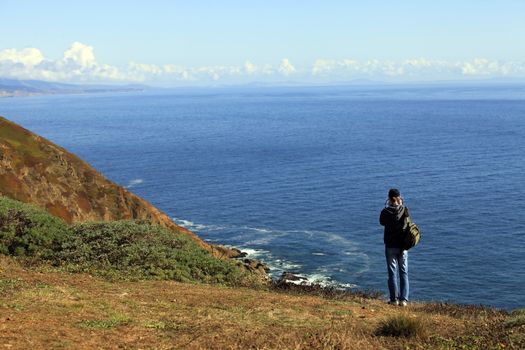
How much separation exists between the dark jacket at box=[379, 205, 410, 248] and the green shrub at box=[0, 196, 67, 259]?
12.5m

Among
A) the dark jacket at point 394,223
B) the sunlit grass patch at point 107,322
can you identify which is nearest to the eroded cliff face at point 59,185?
the dark jacket at point 394,223

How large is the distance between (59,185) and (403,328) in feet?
125

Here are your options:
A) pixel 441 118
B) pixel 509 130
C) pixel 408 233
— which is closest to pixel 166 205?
pixel 408 233

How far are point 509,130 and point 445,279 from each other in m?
114

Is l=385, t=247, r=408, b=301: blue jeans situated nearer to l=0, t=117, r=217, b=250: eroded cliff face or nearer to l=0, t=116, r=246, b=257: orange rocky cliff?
l=0, t=116, r=246, b=257: orange rocky cliff

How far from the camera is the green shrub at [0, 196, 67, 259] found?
20.5m

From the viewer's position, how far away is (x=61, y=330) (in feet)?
35.9

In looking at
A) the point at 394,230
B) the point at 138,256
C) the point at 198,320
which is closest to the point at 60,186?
the point at 138,256

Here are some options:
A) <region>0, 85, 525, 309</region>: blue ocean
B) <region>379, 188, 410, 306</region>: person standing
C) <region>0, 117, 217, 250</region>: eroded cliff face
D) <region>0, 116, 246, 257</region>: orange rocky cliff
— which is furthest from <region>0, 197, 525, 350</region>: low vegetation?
<region>0, 85, 525, 309</region>: blue ocean

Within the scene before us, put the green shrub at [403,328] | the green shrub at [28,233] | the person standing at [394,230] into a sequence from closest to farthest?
the green shrub at [403,328], the person standing at [394,230], the green shrub at [28,233]

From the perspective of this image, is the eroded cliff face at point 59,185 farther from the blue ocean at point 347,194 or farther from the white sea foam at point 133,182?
the white sea foam at point 133,182

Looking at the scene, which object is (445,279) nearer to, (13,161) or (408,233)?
(408,233)

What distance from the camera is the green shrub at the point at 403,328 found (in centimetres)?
1111

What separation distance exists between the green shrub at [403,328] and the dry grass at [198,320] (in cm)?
19
